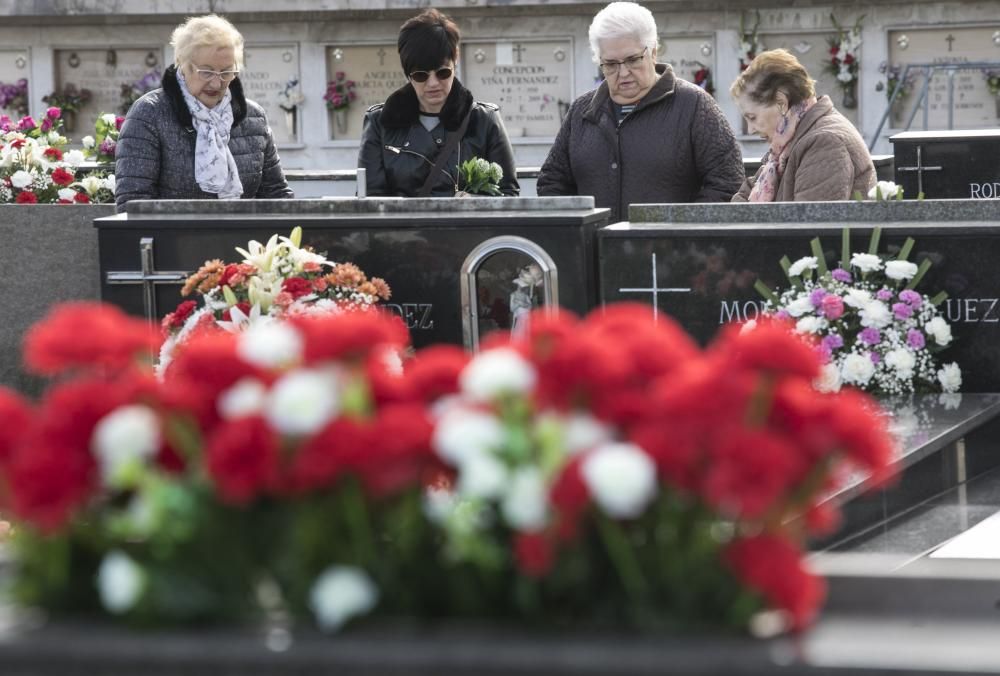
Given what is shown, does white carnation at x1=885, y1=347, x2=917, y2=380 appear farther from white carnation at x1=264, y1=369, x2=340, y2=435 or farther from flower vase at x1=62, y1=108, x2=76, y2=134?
flower vase at x1=62, y1=108, x2=76, y2=134

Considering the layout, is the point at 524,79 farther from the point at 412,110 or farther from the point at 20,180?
the point at 412,110

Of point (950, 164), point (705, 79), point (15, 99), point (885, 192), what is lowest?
point (885, 192)

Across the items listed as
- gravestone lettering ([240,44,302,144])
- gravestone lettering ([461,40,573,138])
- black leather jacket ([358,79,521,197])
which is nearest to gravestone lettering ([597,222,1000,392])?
black leather jacket ([358,79,521,197])

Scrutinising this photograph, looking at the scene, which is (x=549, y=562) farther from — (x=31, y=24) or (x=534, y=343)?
(x=31, y=24)

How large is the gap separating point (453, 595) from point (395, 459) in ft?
0.59

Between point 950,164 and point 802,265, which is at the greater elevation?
point 950,164

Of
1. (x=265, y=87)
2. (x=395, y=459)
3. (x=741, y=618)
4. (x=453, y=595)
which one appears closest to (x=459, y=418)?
(x=395, y=459)

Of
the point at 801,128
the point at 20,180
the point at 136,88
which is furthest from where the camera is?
the point at 136,88

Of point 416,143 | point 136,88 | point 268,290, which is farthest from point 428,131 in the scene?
point 136,88

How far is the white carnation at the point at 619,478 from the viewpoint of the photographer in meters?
1.89

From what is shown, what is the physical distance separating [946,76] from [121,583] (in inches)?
600

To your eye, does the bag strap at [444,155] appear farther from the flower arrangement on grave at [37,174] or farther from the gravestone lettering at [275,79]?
the gravestone lettering at [275,79]

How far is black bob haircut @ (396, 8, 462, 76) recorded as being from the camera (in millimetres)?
6527

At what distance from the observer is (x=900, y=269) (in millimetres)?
5668
